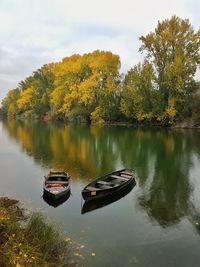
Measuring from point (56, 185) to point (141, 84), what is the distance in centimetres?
5511

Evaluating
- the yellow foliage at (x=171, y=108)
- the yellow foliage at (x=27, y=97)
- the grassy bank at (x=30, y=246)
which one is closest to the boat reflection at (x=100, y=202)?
the grassy bank at (x=30, y=246)

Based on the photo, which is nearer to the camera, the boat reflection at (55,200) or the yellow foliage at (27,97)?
the boat reflection at (55,200)

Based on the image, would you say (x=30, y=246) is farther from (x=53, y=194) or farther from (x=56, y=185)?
(x=56, y=185)

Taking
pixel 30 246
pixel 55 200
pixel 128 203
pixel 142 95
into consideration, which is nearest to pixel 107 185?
pixel 128 203

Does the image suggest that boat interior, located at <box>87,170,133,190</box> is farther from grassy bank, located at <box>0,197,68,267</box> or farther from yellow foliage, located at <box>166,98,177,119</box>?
yellow foliage, located at <box>166,98,177,119</box>

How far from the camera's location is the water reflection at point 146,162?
20.6m

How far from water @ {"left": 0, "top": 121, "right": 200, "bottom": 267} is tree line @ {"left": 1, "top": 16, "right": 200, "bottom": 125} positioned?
30091 mm

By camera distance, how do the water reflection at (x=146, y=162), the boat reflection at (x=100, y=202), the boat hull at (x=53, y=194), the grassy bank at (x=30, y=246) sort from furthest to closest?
the water reflection at (x=146, y=162) < the boat hull at (x=53, y=194) < the boat reflection at (x=100, y=202) < the grassy bank at (x=30, y=246)

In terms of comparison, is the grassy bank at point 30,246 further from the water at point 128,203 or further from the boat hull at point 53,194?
the boat hull at point 53,194

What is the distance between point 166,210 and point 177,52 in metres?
55.3

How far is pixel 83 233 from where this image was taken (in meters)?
15.9

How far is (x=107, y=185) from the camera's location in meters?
22.0

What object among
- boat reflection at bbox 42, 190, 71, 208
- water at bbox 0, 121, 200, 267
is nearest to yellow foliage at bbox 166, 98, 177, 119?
water at bbox 0, 121, 200, 267

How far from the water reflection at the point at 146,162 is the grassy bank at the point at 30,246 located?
6.47 metres
